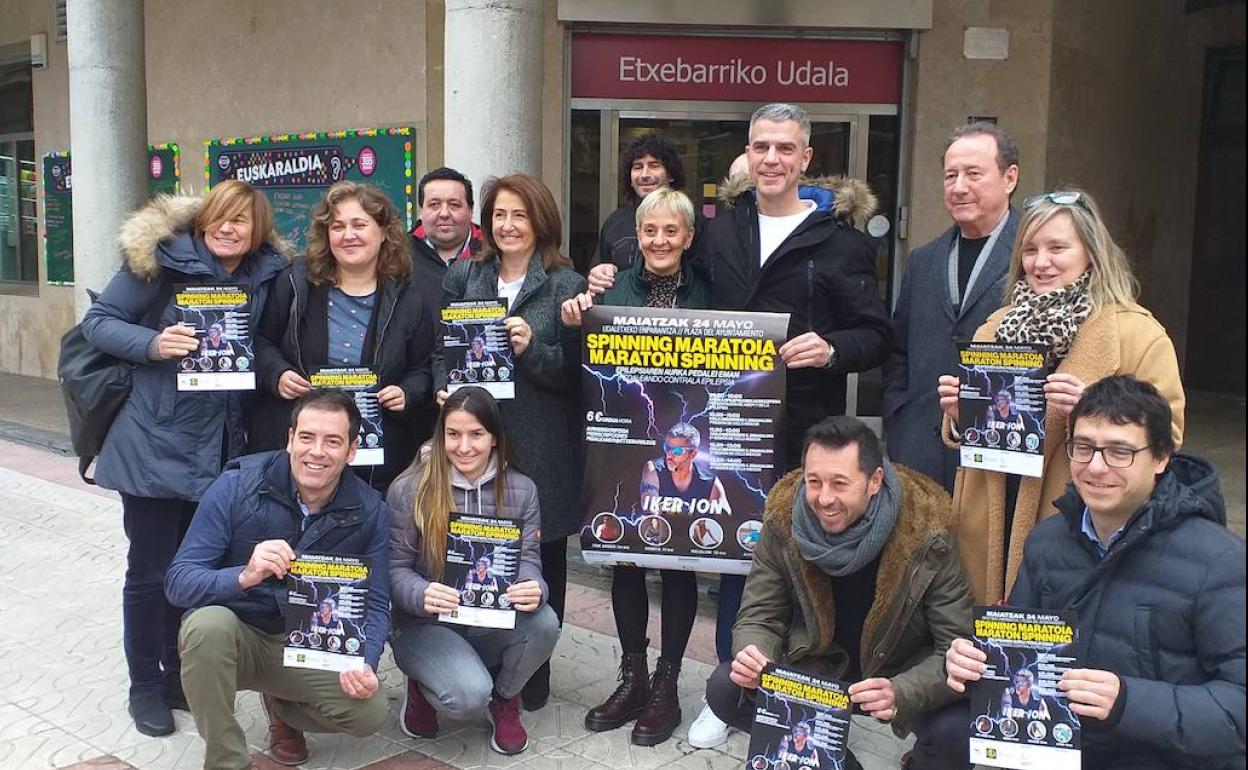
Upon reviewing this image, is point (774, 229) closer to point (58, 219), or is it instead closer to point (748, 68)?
point (748, 68)

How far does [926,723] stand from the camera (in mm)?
3301

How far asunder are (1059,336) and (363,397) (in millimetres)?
2394

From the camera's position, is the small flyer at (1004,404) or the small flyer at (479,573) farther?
the small flyer at (479,573)

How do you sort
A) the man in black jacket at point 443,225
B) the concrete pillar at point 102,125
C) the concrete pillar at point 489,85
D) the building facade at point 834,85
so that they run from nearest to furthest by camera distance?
the man in black jacket at point 443,225, the concrete pillar at point 489,85, the building facade at point 834,85, the concrete pillar at point 102,125

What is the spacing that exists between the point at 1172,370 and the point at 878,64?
6.44 metres

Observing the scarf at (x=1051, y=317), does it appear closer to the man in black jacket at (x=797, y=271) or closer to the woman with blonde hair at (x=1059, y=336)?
the woman with blonde hair at (x=1059, y=336)

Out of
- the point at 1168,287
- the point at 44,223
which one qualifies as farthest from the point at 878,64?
the point at 44,223

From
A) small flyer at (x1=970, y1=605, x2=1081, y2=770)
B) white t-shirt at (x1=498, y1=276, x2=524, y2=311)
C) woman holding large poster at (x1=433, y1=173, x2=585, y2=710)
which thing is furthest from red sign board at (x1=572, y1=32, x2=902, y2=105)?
small flyer at (x1=970, y1=605, x2=1081, y2=770)

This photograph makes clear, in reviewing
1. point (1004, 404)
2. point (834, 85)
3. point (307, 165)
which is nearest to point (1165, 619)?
point (1004, 404)

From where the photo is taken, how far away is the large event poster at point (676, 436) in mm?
3955

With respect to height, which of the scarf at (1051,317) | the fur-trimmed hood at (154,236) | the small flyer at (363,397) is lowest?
the small flyer at (363,397)

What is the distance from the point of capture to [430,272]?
4.82 meters

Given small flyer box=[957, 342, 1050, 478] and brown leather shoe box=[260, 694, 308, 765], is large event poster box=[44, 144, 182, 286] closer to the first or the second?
brown leather shoe box=[260, 694, 308, 765]

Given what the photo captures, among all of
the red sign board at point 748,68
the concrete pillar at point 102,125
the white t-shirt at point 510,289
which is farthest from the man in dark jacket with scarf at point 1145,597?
the concrete pillar at point 102,125
